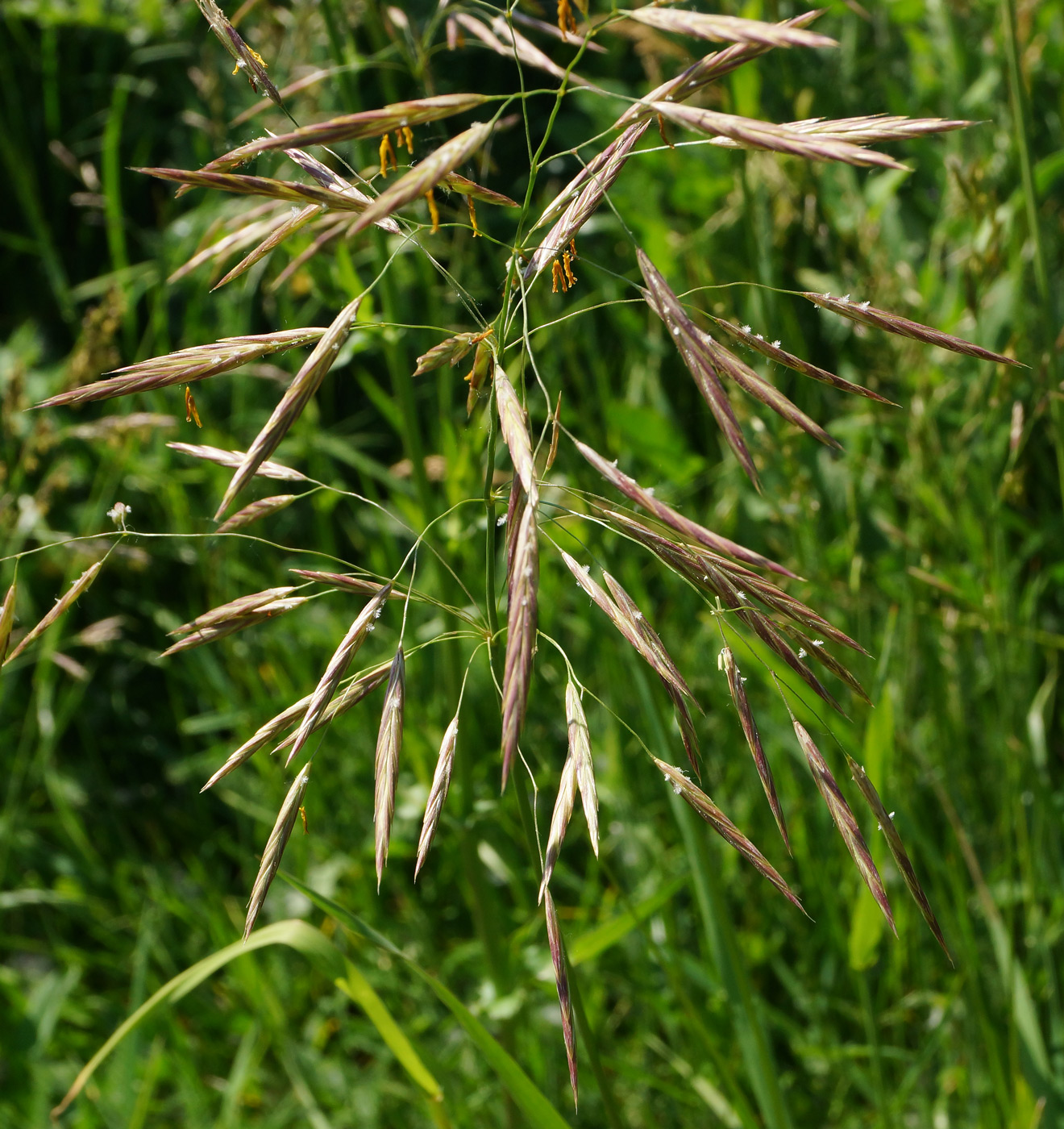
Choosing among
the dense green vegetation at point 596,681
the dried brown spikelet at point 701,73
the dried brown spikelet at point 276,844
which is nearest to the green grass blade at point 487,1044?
the dense green vegetation at point 596,681

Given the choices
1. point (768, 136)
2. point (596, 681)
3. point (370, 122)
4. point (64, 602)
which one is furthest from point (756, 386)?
point (596, 681)

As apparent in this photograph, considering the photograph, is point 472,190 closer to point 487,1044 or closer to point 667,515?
point 667,515

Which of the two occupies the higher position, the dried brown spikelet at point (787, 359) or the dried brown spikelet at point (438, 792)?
the dried brown spikelet at point (787, 359)

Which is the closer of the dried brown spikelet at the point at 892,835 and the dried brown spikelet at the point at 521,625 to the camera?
the dried brown spikelet at the point at 521,625

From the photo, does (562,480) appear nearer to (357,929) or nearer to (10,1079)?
(357,929)

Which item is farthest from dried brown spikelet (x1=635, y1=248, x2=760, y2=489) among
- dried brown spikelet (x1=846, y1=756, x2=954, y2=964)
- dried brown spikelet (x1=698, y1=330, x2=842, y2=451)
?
dried brown spikelet (x1=846, y1=756, x2=954, y2=964)

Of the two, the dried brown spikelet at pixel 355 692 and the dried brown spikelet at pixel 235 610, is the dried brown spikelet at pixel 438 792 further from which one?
the dried brown spikelet at pixel 235 610

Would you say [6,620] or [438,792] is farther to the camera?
[6,620]
